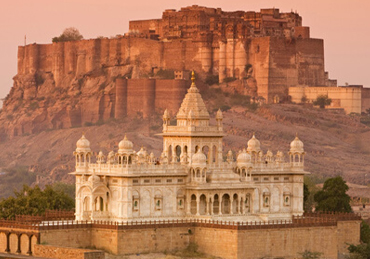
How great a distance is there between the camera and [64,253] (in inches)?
3497

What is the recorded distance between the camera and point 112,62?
178500mm

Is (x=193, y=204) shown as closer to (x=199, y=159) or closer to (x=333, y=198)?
(x=199, y=159)

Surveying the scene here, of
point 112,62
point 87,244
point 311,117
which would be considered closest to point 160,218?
point 87,244

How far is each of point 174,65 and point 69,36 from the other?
20.3 m

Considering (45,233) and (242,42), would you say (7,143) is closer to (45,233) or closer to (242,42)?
(242,42)

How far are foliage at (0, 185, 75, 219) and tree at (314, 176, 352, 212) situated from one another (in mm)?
15447

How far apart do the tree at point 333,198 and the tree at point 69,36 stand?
8111 cm

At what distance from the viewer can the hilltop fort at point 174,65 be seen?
16662cm

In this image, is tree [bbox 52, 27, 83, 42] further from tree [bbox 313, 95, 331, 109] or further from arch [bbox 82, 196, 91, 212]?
arch [bbox 82, 196, 91, 212]

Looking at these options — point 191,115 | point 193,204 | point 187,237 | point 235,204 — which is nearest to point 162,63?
point 191,115

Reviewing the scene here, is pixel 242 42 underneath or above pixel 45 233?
above

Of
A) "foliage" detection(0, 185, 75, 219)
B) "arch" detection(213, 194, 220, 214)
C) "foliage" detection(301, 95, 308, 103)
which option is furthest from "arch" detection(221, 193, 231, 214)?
"foliage" detection(301, 95, 308, 103)

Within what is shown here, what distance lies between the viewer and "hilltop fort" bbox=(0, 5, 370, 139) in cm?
16662

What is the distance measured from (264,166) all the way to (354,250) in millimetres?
7126
